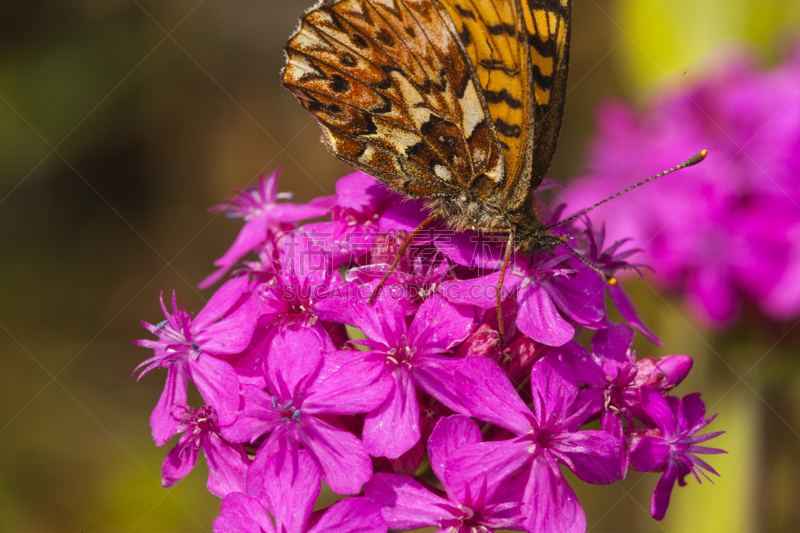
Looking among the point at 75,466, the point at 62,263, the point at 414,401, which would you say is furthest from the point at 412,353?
the point at 62,263

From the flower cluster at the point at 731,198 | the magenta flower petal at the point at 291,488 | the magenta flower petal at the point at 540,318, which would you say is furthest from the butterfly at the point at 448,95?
the flower cluster at the point at 731,198

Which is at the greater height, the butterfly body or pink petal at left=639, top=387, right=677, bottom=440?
the butterfly body

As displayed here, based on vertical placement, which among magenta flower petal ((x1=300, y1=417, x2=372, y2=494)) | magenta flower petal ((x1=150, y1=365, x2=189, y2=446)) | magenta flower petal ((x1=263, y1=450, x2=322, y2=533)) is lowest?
magenta flower petal ((x1=150, y1=365, x2=189, y2=446))

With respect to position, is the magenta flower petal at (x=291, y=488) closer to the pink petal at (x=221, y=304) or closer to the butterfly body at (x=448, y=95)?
the pink petal at (x=221, y=304)

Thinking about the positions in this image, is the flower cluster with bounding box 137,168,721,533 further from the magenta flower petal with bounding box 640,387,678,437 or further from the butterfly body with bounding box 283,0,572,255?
the butterfly body with bounding box 283,0,572,255

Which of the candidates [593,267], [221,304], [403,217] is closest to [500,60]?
[403,217]

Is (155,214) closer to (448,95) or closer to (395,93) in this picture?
(395,93)

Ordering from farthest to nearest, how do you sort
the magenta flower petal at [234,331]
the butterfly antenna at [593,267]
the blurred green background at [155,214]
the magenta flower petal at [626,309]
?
the blurred green background at [155,214] < the magenta flower petal at [626,309] < the butterfly antenna at [593,267] < the magenta flower petal at [234,331]

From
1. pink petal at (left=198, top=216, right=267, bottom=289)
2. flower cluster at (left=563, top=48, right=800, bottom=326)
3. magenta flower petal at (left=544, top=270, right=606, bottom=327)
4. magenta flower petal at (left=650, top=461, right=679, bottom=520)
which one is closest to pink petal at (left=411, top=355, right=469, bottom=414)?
magenta flower petal at (left=544, top=270, right=606, bottom=327)
